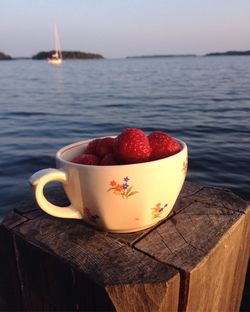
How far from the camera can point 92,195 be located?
3.46 feet

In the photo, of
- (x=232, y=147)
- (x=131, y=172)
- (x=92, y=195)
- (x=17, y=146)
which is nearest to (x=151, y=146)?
(x=131, y=172)

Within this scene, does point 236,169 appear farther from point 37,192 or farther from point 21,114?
point 21,114

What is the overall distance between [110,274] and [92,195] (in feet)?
0.86

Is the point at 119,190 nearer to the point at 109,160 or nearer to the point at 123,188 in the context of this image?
the point at 123,188

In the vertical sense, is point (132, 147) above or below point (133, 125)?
above

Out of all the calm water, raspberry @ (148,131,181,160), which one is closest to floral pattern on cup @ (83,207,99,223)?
raspberry @ (148,131,181,160)

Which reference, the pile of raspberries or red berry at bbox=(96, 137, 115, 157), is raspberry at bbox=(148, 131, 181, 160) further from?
red berry at bbox=(96, 137, 115, 157)

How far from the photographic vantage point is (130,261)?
40.8 inches

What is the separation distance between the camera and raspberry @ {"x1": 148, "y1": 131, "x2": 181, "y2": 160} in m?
1.12

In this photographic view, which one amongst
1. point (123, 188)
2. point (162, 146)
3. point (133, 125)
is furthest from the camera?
point (133, 125)

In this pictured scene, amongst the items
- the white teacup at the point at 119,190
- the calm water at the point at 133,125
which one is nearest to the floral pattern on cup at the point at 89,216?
the white teacup at the point at 119,190

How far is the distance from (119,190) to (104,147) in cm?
22

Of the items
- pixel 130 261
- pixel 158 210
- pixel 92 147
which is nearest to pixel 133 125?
pixel 92 147

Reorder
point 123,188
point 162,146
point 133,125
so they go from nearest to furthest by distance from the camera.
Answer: point 123,188, point 162,146, point 133,125
